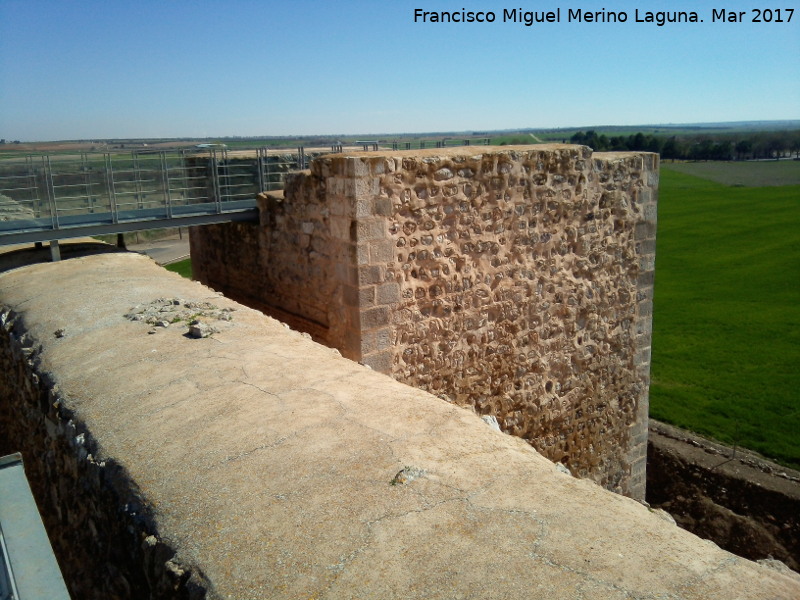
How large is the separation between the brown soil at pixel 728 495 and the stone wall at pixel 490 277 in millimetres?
1853

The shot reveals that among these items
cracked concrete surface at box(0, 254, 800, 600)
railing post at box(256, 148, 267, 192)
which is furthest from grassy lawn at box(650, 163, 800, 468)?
cracked concrete surface at box(0, 254, 800, 600)

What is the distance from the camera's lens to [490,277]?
6.79 meters

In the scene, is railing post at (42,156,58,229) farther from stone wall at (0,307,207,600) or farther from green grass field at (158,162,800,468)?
green grass field at (158,162,800,468)

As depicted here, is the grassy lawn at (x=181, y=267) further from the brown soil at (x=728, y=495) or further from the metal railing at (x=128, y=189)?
the brown soil at (x=728, y=495)

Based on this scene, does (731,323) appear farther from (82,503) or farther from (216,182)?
(82,503)

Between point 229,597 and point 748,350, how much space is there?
59.8 ft

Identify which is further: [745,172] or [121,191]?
[745,172]

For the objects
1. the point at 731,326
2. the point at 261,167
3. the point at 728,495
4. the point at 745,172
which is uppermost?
the point at 261,167

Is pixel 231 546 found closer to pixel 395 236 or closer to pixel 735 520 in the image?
pixel 395 236

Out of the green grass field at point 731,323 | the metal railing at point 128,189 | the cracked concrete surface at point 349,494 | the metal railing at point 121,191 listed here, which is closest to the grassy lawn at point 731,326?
the green grass field at point 731,323

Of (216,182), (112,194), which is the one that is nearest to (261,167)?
(216,182)

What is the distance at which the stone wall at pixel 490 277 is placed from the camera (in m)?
6.08

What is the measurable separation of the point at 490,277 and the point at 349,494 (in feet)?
13.7

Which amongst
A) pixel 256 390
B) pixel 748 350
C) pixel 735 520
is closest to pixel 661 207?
pixel 748 350
